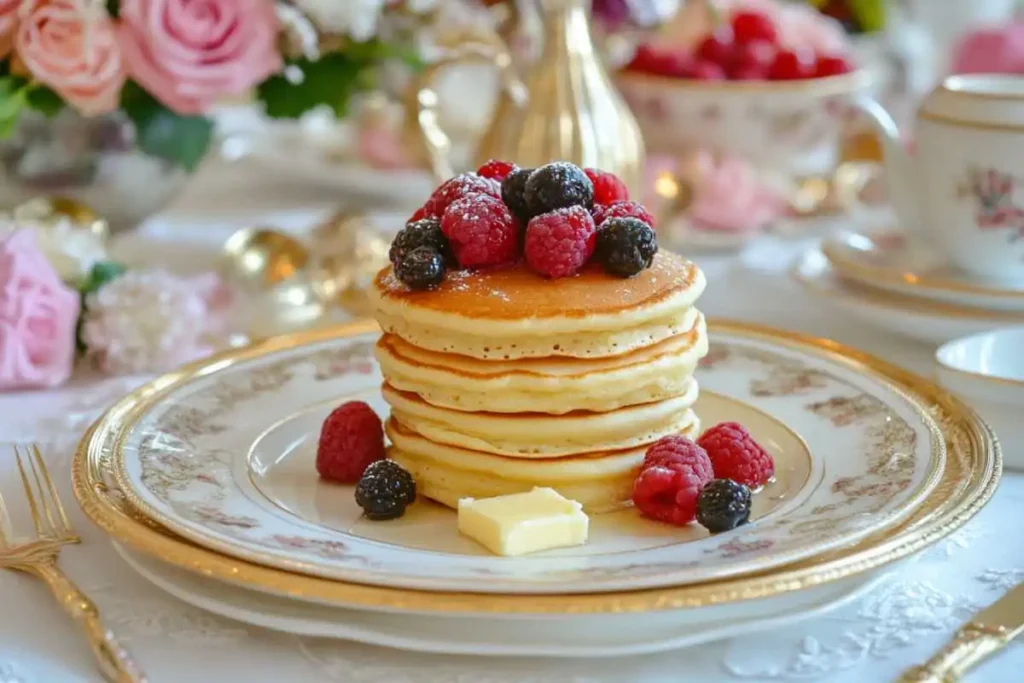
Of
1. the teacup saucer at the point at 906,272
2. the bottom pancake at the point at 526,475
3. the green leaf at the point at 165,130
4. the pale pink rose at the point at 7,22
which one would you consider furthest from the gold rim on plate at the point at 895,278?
the pale pink rose at the point at 7,22

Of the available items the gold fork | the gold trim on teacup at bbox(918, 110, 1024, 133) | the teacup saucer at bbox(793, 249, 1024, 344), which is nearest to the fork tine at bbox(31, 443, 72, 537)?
the gold fork

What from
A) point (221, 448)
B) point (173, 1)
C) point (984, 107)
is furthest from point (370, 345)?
point (984, 107)

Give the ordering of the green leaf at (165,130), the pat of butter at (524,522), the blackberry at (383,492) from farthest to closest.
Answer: the green leaf at (165,130)
the blackberry at (383,492)
the pat of butter at (524,522)

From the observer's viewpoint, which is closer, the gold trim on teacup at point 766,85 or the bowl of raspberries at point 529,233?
the bowl of raspberries at point 529,233

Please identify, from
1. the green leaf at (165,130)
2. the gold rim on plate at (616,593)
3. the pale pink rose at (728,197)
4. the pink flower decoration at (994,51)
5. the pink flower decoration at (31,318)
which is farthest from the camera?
the pink flower decoration at (994,51)

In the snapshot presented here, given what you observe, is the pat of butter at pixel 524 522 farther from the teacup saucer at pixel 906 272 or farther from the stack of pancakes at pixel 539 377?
the teacup saucer at pixel 906 272

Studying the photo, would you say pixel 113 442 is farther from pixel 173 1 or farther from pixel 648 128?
pixel 648 128

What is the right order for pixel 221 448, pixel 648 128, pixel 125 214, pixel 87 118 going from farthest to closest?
pixel 648 128 → pixel 125 214 → pixel 87 118 → pixel 221 448
